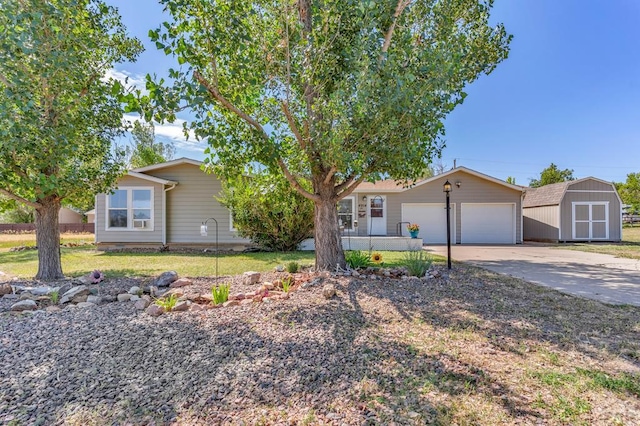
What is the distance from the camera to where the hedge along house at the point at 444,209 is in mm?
15234

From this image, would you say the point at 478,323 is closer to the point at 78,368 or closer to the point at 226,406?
the point at 226,406

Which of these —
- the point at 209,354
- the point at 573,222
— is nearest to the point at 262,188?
the point at 209,354

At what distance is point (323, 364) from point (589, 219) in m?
19.2

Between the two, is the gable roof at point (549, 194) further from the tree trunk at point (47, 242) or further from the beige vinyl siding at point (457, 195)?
the tree trunk at point (47, 242)

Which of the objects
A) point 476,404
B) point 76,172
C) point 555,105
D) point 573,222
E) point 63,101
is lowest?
point 476,404

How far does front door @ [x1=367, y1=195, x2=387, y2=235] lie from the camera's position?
50.4ft

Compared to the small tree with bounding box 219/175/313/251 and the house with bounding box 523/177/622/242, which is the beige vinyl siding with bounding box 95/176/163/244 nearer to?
the small tree with bounding box 219/175/313/251

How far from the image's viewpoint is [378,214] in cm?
1545

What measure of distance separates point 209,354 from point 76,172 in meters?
5.66

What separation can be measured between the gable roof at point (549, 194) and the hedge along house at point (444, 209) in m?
2.17

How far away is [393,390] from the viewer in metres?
2.23

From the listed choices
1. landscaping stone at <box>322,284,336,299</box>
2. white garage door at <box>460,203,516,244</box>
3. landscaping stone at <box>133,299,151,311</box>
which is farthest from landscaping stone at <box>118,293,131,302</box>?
white garage door at <box>460,203,516,244</box>

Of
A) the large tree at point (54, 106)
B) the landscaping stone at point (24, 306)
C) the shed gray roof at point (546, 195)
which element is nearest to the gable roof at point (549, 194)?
the shed gray roof at point (546, 195)

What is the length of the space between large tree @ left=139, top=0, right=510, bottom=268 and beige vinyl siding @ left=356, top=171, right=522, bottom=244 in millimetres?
9310
